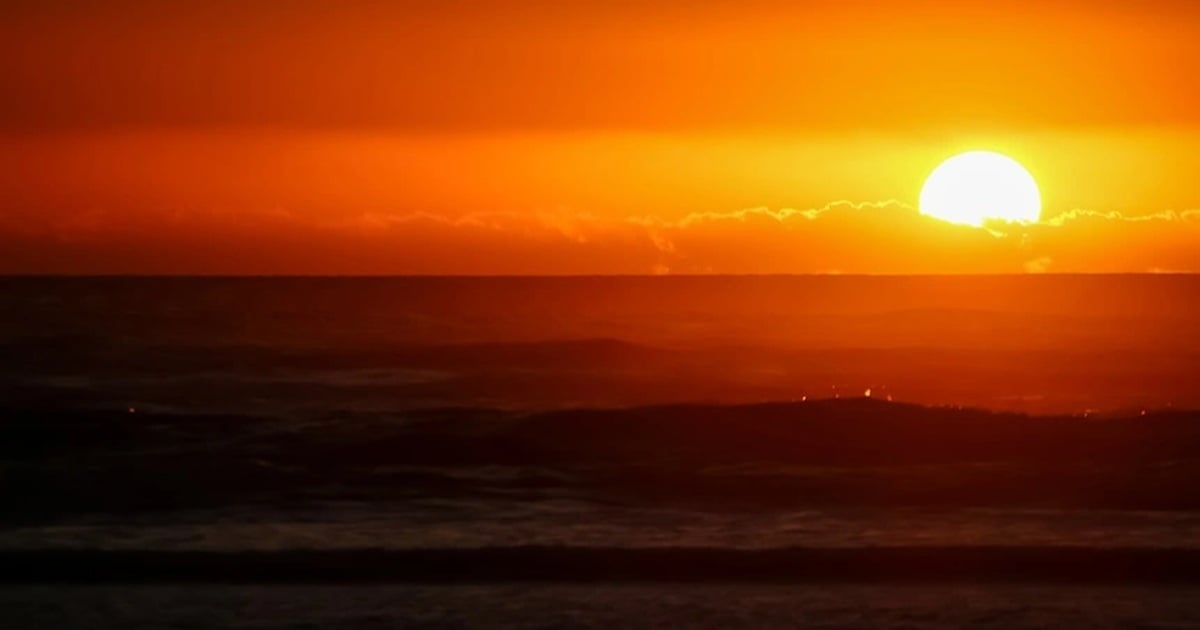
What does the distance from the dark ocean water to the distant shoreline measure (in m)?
0.31

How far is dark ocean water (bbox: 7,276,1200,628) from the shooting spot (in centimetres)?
1179

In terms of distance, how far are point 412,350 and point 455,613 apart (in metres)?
39.2

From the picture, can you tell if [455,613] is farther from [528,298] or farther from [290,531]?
[528,298]

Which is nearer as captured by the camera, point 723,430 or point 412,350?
point 723,430

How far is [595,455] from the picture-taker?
2450cm

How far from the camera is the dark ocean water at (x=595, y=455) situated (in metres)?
11.8

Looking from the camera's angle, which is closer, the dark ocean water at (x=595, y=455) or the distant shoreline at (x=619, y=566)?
the dark ocean water at (x=595, y=455)

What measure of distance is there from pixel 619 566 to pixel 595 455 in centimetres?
1149

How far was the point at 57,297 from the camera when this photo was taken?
3349 inches

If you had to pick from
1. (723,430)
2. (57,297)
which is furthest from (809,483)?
(57,297)

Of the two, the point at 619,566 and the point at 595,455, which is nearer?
the point at 619,566

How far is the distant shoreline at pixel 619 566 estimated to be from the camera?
12539 millimetres

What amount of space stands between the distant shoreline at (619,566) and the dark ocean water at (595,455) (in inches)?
12.2

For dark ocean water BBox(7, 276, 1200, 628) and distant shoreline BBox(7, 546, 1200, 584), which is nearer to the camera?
dark ocean water BBox(7, 276, 1200, 628)
